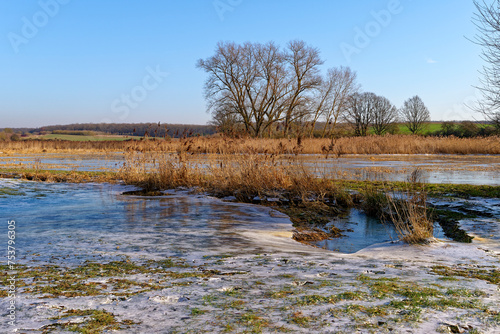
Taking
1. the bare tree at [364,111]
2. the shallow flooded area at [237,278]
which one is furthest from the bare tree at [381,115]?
the shallow flooded area at [237,278]

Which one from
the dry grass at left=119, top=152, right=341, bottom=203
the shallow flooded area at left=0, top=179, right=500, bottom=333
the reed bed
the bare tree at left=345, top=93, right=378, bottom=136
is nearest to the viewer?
the shallow flooded area at left=0, top=179, right=500, bottom=333

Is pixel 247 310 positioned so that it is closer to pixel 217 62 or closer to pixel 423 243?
pixel 423 243

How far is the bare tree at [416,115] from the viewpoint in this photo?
68750mm

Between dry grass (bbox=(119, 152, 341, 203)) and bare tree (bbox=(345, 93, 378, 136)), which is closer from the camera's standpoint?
dry grass (bbox=(119, 152, 341, 203))

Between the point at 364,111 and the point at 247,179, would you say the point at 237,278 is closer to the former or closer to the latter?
the point at 247,179

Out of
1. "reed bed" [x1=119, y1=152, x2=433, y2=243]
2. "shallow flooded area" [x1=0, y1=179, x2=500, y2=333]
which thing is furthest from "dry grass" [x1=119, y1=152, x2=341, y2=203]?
"shallow flooded area" [x1=0, y1=179, x2=500, y2=333]

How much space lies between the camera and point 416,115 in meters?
69.4

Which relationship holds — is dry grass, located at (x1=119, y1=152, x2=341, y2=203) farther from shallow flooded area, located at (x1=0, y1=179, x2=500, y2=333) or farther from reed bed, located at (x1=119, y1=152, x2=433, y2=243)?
shallow flooded area, located at (x1=0, y1=179, x2=500, y2=333)

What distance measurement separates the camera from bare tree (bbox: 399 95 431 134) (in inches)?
2707

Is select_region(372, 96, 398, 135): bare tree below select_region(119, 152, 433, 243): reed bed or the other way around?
the other way around

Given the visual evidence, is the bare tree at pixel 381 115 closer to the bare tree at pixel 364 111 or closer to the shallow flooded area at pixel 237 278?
the bare tree at pixel 364 111

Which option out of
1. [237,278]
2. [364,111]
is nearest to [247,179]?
[237,278]

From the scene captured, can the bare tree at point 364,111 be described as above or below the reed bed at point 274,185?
above

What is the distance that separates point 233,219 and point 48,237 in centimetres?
313
